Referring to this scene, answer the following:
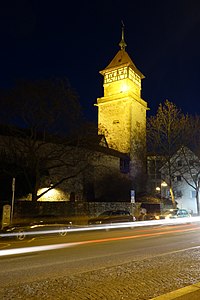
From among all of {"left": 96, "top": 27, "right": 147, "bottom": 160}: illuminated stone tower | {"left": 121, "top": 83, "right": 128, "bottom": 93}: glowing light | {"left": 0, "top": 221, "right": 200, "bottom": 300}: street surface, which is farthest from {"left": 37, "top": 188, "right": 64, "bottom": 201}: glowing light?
{"left": 121, "top": 83, "right": 128, "bottom": 93}: glowing light

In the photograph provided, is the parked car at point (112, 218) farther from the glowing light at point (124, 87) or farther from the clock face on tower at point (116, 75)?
the clock face on tower at point (116, 75)

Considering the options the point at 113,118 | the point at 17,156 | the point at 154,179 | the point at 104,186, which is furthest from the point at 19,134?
the point at 154,179

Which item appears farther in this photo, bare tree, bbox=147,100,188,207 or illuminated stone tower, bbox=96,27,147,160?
illuminated stone tower, bbox=96,27,147,160

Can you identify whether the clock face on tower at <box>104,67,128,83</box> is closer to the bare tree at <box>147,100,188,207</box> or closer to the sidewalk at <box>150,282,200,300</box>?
the bare tree at <box>147,100,188,207</box>

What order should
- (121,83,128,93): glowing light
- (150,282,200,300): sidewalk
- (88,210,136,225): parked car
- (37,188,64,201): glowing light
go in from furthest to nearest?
(121,83,128,93): glowing light → (37,188,64,201): glowing light → (88,210,136,225): parked car → (150,282,200,300): sidewalk

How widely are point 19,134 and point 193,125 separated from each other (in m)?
19.7

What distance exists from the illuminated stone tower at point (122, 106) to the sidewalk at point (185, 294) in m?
46.8

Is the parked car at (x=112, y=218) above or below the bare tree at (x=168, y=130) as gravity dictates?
below

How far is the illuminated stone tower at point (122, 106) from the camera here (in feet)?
178

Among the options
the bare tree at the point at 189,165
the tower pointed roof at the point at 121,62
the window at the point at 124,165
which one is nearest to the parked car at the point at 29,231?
the bare tree at the point at 189,165

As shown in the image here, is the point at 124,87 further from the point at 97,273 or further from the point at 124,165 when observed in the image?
the point at 97,273

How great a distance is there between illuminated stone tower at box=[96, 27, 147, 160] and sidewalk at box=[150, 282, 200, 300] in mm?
46841

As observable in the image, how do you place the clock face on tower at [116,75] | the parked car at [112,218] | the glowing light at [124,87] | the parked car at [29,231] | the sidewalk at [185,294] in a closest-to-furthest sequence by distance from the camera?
the sidewalk at [185,294]
the parked car at [29,231]
the parked car at [112,218]
the glowing light at [124,87]
the clock face on tower at [116,75]

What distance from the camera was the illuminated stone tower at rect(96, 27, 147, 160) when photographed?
178ft
